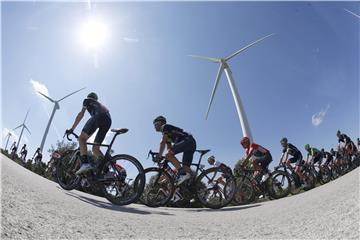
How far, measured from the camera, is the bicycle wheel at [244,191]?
331 inches

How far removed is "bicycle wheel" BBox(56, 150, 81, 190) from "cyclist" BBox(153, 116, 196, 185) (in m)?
2.11

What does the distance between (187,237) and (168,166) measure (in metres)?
3.95

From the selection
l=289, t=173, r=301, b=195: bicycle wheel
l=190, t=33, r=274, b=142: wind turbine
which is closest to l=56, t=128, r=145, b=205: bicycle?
l=289, t=173, r=301, b=195: bicycle wheel

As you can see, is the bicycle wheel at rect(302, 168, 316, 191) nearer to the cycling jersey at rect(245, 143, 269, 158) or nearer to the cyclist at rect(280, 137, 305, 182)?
the cyclist at rect(280, 137, 305, 182)

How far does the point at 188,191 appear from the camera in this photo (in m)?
6.54

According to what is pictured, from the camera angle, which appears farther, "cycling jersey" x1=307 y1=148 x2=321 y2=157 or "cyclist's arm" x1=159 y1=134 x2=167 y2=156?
"cycling jersey" x1=307 y1=148 x2=321 y2=157

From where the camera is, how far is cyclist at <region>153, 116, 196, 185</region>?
628 centimetres

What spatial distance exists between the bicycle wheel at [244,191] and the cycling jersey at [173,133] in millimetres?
3231

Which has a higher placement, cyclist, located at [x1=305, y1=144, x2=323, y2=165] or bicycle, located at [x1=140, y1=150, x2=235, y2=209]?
cyclist, located at [x1=305, y1=144, x2=323, y2=165]

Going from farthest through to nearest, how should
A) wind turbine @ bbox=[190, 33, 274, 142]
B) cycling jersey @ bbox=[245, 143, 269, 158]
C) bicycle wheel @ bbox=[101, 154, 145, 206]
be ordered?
wind turbine @ bbox=[190, 33, 274, 142]
cycling jersey @ bbox=[245, 143, 269, 158]
bicycle wheel @ bbox=[101, 154, 145, 206]

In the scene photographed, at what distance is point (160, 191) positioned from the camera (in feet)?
20.7

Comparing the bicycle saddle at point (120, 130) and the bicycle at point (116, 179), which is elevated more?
the bicycle saddle at point (120, 130)

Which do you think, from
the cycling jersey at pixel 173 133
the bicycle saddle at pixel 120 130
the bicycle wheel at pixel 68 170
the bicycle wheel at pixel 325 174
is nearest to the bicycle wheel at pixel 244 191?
the cycling jersey at pixel 173 133

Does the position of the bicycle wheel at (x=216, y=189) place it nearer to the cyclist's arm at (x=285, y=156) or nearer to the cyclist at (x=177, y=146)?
the cyclist at (x=177, y=146)
